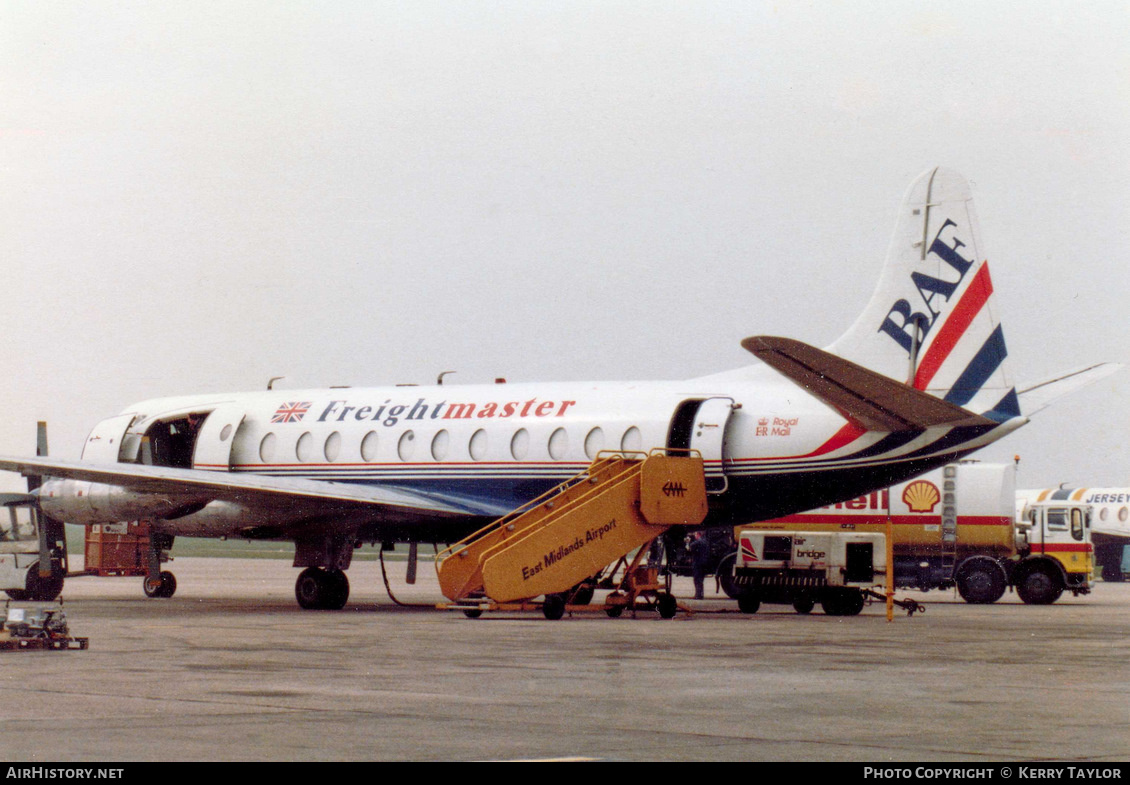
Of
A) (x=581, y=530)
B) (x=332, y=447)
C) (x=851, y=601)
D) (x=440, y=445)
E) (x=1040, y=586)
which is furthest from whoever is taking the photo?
(x=1040, y=586)

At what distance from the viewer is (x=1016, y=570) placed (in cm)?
3228

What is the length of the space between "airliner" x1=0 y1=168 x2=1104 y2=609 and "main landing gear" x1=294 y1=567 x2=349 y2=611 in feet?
0.11

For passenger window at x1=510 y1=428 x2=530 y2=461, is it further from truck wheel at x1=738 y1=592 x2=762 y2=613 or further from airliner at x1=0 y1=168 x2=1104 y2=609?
truck wheel at x1=738 y1=592 x2=762 y2=613

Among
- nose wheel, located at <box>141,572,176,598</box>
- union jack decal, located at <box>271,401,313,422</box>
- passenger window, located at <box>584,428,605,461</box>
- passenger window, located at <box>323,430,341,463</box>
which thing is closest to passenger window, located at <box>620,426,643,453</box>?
passenger window, located at <box>584,428,605,461</box>

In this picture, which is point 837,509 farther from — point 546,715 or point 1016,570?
point 546,715

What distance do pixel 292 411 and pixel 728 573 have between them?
10.5m

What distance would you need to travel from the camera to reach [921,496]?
105 feet

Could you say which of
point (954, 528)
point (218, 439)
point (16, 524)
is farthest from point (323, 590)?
point (954, 528)

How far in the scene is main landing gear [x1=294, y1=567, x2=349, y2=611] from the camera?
25969 millimetres

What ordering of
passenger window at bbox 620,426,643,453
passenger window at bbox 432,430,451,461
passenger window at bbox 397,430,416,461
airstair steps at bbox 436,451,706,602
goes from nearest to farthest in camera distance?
airstair steps at bbox 436,451,706,602 < passenger window at bbox 620,426,643,453 < passenger window at bbox 432,430,451,461 < passenger window at bbox 397,430,416,461

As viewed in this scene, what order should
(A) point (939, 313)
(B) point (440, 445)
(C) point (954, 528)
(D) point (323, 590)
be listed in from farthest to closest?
(C) point (954, 528)
(B) point (440, 445)
(D) point (323, 590)
(A) point (939, 313)

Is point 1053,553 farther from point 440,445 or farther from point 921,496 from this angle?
point 440,445

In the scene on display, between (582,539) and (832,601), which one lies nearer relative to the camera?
(582,539)

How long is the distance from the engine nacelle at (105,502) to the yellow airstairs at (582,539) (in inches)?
209
